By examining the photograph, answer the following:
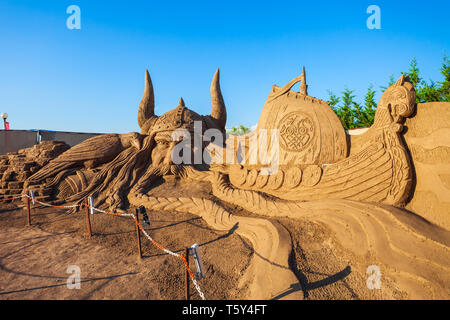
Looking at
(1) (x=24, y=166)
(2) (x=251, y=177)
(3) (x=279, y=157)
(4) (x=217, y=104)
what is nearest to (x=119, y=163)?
(1) (x=24, y=166)

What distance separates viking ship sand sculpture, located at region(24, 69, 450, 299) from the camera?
2.44 meters

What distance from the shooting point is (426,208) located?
10.1ft

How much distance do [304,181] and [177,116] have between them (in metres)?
3.54

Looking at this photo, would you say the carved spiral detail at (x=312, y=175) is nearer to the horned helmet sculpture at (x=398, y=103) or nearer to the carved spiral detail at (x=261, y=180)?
the carved spiral detail at (x=261, y=180)

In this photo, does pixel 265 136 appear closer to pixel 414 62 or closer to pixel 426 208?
pixel 426 208

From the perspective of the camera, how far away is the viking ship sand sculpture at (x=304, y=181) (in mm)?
2441

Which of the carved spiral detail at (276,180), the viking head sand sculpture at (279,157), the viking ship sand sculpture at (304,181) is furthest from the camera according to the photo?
the carved spiral detail at (276,180)

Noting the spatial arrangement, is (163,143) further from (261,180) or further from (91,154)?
(261,180)

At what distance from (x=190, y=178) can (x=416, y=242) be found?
4.08 metres

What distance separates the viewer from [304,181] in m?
3.80

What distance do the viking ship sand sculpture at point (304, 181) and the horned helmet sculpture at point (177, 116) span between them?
0.04 m

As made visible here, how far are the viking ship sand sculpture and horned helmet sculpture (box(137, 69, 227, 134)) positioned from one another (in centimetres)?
4

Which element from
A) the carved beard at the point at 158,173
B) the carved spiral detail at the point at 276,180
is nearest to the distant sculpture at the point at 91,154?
the carved beard at the point at 158,173

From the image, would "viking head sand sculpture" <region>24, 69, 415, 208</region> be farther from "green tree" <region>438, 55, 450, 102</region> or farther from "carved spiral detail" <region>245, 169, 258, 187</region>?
"green tree" <region>438, 55, 450, 102</region>
